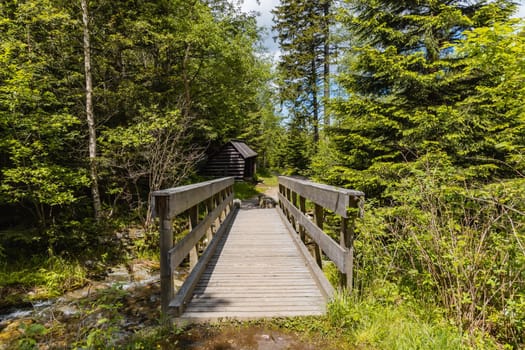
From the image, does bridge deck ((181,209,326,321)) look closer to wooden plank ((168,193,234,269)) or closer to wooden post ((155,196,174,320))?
wooden post ((155,196,174,320))

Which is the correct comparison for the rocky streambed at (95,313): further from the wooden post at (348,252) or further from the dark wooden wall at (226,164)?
the dark wooden wall at (226,164)

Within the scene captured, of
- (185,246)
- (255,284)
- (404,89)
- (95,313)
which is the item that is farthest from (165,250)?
(404,89)

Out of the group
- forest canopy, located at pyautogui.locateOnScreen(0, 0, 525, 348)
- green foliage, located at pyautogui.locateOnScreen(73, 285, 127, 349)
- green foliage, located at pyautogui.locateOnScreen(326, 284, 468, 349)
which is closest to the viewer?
green foliage, located at pyautogui.locateOnScreen(73, 285, 127, 349)

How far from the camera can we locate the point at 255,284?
3094 millimetres

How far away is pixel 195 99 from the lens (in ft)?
35.8

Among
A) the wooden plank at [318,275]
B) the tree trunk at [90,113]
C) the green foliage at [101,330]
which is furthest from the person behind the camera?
the tree trunk at [90,113]

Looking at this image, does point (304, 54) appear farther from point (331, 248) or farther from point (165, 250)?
point (165, 250)

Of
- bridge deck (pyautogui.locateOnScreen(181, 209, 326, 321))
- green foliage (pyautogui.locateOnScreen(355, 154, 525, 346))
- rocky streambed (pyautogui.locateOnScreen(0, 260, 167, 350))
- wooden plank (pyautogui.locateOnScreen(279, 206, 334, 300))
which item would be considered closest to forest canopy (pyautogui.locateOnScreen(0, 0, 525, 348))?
green foliage (pyautogui.locateOnScreen(355, 154, 525, 346))

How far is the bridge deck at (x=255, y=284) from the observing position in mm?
2490

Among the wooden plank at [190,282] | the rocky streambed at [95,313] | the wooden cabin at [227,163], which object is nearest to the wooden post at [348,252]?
the wooden plank at [190,282]

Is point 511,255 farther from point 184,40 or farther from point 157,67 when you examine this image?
point 157,67

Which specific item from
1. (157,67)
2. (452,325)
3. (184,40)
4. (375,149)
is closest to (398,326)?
(452,325)

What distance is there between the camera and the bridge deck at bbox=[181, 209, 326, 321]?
249 cm

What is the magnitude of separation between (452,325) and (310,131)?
19.4 m
